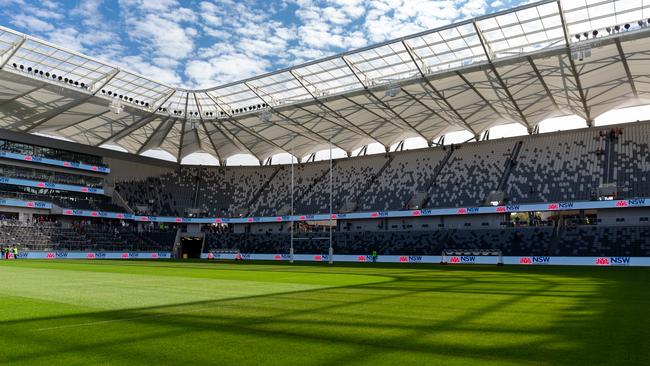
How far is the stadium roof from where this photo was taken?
33.8m

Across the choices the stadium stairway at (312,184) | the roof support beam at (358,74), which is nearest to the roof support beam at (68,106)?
the roof support beam at (358,74)

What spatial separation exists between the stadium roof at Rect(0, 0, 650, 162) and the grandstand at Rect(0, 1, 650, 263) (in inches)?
7.5

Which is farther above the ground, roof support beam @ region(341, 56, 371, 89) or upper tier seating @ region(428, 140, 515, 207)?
roof support beam @ region(341, 56, 371, 89)

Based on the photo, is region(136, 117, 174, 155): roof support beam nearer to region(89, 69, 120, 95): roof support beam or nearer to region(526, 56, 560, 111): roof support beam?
region(89, 69, 120, 95): roof support beam

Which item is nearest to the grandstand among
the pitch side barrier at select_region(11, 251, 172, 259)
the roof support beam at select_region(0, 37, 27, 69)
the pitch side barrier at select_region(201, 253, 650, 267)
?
the roof support beam at select_region(0, 37, 27, 69)

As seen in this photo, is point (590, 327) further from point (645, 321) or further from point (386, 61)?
point (386, 61)

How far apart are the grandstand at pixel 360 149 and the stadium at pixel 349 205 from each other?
260mm

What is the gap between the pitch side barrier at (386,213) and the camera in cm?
4366

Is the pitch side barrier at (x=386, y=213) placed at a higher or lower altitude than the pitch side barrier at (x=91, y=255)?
higher

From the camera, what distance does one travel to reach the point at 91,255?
2228 inches

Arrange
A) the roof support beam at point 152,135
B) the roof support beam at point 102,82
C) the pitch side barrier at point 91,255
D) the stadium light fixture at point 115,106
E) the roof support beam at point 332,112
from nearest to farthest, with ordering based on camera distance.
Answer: the roof support beam at point 102,82 < the roof support beam at point 332,112 < the stadium light fixture at point 115,106 < the pitch side barrier at point 91,255 < the roof support beam at point 152,135

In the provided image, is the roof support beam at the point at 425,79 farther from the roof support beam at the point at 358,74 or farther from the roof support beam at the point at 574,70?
the roof support beam at the point at 574,70

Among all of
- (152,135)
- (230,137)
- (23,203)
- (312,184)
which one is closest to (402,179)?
(312,184)

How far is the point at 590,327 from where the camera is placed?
9.39 metres
